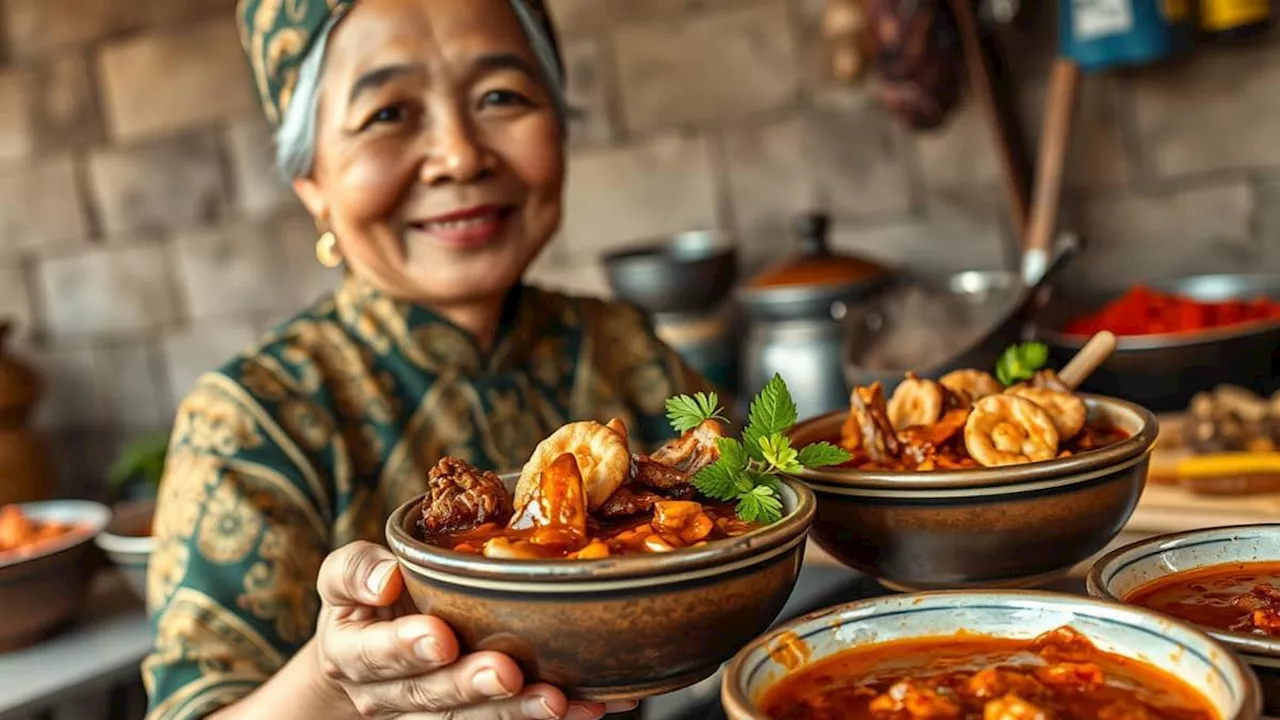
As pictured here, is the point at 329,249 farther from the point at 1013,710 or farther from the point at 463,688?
the point at 1013,710

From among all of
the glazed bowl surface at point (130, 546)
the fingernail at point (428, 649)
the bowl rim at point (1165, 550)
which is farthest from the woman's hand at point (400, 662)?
the glazed bowl surface at point (130, 546)

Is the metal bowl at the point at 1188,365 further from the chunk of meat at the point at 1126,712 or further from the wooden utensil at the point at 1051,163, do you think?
the chunk of meat at the point at 1126,712

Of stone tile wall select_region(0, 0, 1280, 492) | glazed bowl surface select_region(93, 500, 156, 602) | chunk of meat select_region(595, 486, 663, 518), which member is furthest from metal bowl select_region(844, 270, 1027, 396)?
glazed bowl surface select_region(93, 500, 156, 602)

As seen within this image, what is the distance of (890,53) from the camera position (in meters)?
3.23

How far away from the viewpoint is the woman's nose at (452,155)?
172cm

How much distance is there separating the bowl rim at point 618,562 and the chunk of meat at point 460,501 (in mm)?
50

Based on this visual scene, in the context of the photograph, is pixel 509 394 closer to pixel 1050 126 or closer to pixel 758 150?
pixel 1050 126

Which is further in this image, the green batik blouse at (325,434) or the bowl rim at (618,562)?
the green batik blouse at (325,434)

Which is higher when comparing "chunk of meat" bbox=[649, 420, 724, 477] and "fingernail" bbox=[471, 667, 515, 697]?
"chunk of meat" bbox=[649, 420, 724, 477]

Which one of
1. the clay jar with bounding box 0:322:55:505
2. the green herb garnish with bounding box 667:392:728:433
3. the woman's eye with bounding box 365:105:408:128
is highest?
the woman's eye with bounding box 365:105:408:128

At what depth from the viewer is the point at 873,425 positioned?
47.0 inches

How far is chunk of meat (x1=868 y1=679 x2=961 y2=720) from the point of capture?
2.63 feet

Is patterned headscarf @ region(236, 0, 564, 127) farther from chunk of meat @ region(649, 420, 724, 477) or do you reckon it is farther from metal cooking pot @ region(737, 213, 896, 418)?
metal cooking pot @ region(737, 213, 896, 418)

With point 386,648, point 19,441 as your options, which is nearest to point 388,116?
point 386,648
